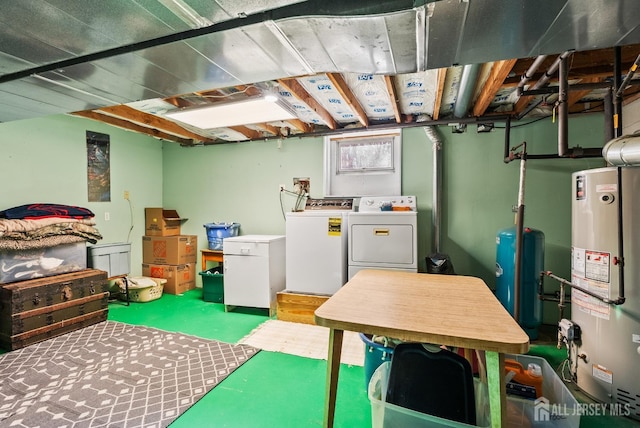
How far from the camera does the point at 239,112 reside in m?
2.89

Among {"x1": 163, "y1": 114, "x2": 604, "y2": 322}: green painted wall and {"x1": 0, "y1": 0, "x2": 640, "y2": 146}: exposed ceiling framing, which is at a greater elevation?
{"x1": 0, "y1": 0, "x2": 640, "y2": 146}: exposed ceiling framing

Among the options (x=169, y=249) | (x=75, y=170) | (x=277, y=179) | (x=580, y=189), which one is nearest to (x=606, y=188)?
(x=580, y=189)

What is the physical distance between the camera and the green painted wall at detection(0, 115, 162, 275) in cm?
312

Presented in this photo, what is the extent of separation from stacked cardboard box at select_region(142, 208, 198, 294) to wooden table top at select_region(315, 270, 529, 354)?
362cm

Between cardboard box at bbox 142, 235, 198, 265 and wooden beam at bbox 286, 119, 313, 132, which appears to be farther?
cardboard box at bbox 142, 235, 198, 265

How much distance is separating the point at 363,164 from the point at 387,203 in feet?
2.29

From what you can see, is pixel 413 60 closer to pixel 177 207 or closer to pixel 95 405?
pixel 95 405

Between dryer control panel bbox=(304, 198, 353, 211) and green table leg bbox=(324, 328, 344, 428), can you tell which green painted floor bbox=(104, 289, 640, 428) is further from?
dryer control panel bbox=(304, 198, 353, 211)

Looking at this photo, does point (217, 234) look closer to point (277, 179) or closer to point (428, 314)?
point (277, 179)

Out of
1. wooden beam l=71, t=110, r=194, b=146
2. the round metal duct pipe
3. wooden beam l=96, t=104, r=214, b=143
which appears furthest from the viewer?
wooden beam l=71, t=110, r=194, b=146

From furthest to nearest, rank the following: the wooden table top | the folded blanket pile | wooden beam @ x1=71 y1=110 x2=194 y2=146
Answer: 1. wooden beam @ x1=71 y1=110 x2=194 y2=146
2. the folded blanket pile
3. the wooden table top

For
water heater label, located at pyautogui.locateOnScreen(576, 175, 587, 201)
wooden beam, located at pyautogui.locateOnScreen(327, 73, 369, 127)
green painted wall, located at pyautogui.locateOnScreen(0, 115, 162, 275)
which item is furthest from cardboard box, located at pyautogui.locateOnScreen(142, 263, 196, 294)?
water heater label, located at pyautogui.locateOnScreen(576, 175, 587, 201)

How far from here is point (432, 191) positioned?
3436 mm

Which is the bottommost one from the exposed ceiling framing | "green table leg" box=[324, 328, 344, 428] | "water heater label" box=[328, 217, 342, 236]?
"green table leg" box=[324, 328, 344, 428]
